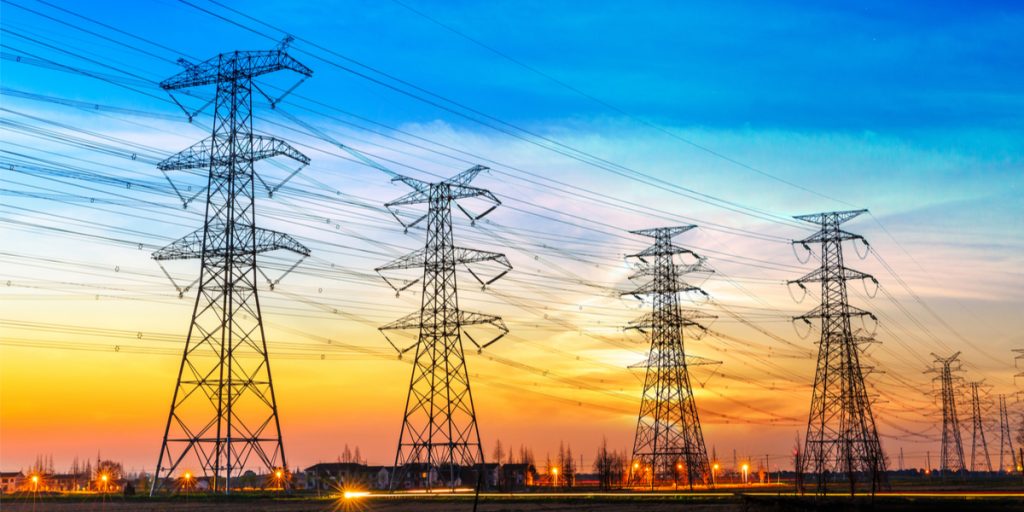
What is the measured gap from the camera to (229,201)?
7025 centimetres

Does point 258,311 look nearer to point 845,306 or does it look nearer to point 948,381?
point 845,306

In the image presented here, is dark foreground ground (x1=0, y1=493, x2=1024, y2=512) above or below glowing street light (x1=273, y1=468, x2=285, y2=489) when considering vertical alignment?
below

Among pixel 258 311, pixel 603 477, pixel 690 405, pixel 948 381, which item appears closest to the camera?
pixel 258 311

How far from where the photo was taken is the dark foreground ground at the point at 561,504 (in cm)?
5648

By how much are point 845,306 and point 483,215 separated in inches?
1433

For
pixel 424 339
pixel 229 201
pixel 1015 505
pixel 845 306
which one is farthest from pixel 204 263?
pixel 845 306

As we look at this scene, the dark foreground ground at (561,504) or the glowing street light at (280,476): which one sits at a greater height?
the glowing street light at (280,476)

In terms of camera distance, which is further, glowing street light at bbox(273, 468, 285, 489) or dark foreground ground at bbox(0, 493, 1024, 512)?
glowing street light at bbox(273, 468, 285, 489)

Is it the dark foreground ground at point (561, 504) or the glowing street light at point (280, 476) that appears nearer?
the dark foreground ground at point (561, 504)

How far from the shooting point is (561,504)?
65750mm

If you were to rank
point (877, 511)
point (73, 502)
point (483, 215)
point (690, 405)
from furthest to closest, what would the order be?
1. point (690, 405)
2. point (483, 215)
3. point (73, 502)
4. point (877, 511)

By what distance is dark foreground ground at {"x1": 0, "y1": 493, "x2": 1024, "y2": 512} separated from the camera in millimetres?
56484

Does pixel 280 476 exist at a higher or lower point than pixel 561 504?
higher

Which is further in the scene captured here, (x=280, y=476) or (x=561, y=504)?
(x=280, y=476)
